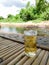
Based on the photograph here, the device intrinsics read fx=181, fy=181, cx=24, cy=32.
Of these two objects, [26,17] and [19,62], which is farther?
[26,17]

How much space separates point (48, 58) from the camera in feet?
6.61

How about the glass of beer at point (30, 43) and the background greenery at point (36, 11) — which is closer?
the glass of beer at point (30, 43)

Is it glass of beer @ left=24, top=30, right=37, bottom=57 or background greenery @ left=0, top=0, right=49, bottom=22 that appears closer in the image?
glass of beer @ left=24, top=30, right=37, bottom=57

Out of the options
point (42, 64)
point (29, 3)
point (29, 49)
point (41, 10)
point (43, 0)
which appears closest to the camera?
point (42, 64)

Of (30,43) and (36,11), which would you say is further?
(36,11)

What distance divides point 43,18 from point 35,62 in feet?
112

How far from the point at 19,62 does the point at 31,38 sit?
0.34 m

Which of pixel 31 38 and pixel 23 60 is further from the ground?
pixel 31 38

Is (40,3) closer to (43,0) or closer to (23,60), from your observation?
(43,0)

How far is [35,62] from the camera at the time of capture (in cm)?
179

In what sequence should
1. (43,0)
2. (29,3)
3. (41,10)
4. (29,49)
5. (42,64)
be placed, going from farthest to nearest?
(29,3), (41,10), (43,0), (29,49), (42,64)

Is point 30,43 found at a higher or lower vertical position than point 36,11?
higher

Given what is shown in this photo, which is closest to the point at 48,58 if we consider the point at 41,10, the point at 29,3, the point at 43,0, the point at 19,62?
the point at 19,62

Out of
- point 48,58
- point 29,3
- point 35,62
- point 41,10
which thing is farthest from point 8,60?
point 29,3
